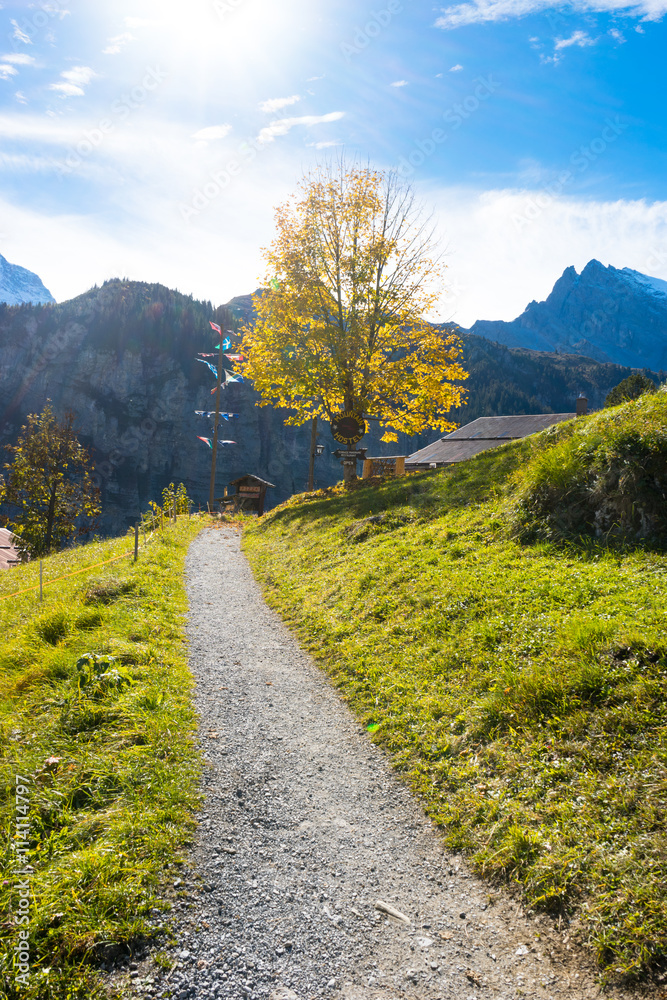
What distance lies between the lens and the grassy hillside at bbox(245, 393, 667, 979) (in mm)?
3576

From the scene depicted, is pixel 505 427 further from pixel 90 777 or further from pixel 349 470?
pixel 90 777

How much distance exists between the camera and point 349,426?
24.2 m

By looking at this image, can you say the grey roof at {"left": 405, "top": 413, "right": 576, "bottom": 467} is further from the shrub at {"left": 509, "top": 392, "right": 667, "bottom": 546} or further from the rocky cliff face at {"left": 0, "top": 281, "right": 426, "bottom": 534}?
the rocky cliff face at {"left": 0, "top": 281, "right": 426, "bottom": 534}

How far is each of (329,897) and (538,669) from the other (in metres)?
3.07

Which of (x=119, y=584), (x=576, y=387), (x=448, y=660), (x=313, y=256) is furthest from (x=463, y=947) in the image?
(x=576, y=387)

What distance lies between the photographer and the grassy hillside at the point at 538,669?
3.58 metres

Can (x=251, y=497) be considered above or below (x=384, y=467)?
below

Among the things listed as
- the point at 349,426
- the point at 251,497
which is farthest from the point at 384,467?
the point at 251,497

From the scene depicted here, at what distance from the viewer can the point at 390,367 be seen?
78.0ft

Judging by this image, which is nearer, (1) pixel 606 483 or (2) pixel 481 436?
(1) pixel 606 483

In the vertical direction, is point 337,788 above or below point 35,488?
below

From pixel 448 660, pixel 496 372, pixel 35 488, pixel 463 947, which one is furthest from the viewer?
pixel 496 372

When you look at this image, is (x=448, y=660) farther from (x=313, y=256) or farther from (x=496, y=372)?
(x=496, y=372)

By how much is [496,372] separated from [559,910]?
620ft
